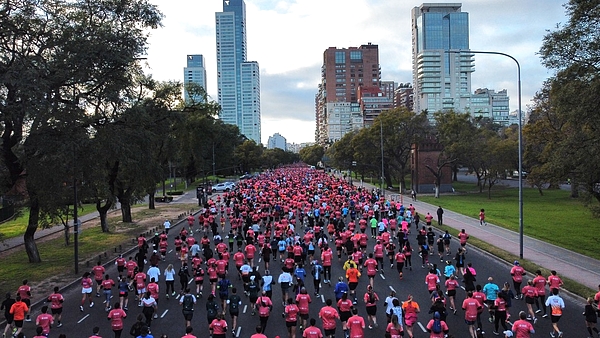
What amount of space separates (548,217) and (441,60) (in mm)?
152063

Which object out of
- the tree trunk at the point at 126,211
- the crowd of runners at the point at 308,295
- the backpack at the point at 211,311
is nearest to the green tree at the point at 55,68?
the crowd of runners at the point at 308,295

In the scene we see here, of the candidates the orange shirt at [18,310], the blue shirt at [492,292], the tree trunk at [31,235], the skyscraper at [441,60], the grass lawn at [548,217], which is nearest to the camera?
the orange shirt at [18,310]

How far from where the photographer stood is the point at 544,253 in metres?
22.6

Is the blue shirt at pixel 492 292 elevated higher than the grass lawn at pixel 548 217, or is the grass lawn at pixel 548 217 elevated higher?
the blue shirt at pixel 492 292

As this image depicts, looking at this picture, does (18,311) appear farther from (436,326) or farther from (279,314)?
(436,326)

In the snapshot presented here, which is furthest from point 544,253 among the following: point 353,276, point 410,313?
point 410,313

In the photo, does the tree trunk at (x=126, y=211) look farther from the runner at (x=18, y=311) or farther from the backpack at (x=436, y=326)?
the backpack at (x=436, y=326)

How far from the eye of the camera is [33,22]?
62.1 feet

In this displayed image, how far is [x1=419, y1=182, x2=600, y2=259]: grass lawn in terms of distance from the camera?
26328 millimetres

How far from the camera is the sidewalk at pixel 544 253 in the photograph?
60.3 feet

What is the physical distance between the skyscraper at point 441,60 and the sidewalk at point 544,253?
154 m

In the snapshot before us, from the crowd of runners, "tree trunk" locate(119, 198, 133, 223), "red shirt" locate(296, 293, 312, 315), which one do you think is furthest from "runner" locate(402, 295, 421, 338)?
"tree trunk" locate(119, 198, 133, 223)

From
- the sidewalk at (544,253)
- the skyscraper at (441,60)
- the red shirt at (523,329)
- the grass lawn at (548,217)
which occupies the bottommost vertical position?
the grass lawn at (548,217)

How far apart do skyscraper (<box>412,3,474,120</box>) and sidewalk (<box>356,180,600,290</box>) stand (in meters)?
154
